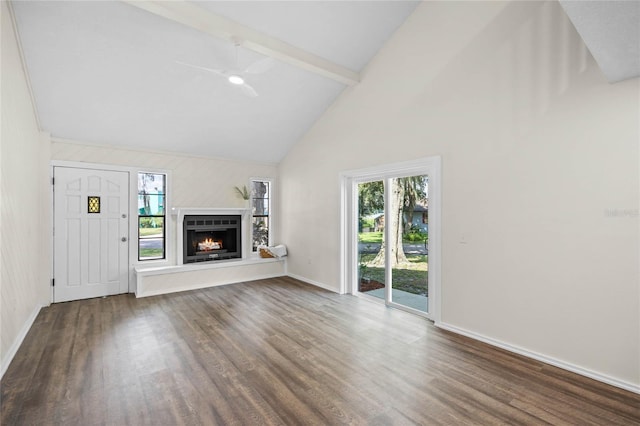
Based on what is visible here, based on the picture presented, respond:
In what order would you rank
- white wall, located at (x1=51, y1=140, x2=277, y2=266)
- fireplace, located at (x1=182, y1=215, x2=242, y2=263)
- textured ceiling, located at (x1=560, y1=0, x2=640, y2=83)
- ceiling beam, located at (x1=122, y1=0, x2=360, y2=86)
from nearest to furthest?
textured ceiling, located at (x1=560, y1=0, x2=640, y2=83) → ceiling beam, located at (x1=122, y1=0, x2=360, y2=86) → white wall, located at (x1=51, y1=140, x2=277, y2=266) → fireplace, located at (x1=182, y1=215, x2=242, y2=263)

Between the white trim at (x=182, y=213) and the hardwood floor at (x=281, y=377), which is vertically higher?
the white trim at (x=182, y=213)

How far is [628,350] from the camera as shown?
7.82ft

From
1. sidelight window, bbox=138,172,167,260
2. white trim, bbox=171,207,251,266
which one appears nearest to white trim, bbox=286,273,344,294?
white trim, bbox=171,207,251,266

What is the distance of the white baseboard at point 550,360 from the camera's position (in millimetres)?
2396

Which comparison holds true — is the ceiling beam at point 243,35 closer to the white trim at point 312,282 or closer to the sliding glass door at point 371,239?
the sliding glass door at point 371,239

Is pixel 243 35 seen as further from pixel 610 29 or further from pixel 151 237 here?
pixel 151 237

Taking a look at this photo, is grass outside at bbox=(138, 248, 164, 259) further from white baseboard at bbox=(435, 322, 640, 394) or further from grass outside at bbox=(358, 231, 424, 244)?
white baseboard at bbox=(435, 322, 640, 394)

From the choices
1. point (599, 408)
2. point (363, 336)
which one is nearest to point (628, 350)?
point (599, 408)

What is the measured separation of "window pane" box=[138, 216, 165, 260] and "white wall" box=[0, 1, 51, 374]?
124 cm

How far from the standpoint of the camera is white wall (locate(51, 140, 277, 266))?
482cm

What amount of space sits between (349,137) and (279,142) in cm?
174

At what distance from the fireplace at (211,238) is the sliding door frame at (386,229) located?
2.49 metres

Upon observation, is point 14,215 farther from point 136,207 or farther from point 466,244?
point 466,244

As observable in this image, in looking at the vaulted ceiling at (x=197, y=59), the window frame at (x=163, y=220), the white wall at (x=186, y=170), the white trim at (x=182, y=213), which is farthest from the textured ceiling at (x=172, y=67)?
the white trim at (x=182, y=213)
